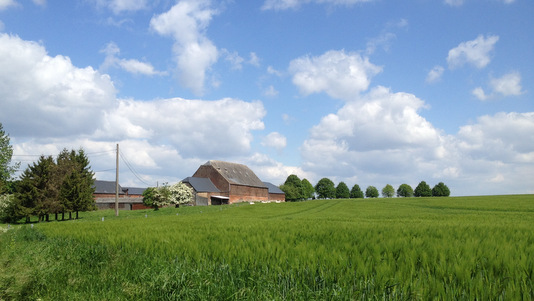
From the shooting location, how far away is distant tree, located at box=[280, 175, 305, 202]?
420ft

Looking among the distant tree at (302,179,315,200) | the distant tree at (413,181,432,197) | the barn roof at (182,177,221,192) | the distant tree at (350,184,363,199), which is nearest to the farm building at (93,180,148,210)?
the barn roof at (182,177,221,192)

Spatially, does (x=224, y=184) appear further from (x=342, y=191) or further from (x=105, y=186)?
(x=342, y=191)

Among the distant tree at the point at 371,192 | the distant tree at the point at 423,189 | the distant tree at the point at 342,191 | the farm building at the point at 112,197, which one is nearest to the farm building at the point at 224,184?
the farm building at the point at 112,197

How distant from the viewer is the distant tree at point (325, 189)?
146750 mm

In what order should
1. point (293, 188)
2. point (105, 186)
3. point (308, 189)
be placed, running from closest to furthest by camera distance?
1. point (105, 186)
2. point (293, 188)
3. point (308, 189)

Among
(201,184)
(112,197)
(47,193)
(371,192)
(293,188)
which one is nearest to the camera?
(47,193)

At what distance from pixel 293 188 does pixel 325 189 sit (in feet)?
77.1

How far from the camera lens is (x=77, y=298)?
5.99 m

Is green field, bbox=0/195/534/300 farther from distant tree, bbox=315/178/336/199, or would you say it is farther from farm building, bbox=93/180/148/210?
distant tree, bbox=315/178/336/199

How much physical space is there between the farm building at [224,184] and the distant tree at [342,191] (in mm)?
52324

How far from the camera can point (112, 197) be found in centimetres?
8912

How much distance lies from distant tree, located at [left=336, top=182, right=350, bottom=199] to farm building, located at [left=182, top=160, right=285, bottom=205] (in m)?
52.3

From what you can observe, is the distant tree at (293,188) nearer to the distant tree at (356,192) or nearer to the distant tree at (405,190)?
the distant tree at (356,192)

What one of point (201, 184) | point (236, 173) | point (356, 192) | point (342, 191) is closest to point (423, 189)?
point (356, 192)
